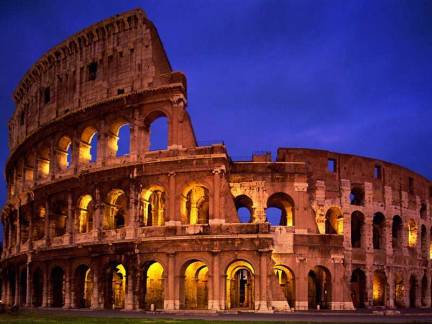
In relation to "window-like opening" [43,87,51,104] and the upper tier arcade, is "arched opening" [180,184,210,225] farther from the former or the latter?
"window-like opening" [43,87,51,104]

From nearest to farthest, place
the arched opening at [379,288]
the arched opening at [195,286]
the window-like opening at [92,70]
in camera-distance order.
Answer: the arched opening at [195,286] < the window-like opening at [92,70] < the arched opening at [379,288]

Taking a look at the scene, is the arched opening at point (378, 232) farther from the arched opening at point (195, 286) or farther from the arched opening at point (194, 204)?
the arched opening at point (195, 286)

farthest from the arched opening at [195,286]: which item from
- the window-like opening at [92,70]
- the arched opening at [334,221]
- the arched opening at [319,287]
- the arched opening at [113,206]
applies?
the window-like opening at [92,70]

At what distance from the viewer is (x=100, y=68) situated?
34.0 meters

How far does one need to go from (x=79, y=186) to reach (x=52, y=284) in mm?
6131

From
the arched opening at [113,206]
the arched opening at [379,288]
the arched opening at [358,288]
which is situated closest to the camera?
the arched opening at [113,206]

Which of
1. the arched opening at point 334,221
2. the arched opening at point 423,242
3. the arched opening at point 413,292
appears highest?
the arched opening at point 334,221

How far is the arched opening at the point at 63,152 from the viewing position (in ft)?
117

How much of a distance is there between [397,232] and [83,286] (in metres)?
21.8

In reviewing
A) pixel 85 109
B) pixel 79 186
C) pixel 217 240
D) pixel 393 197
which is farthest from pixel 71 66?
pixel 393 197

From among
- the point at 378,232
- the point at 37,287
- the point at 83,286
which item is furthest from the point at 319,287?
the point at 37,287

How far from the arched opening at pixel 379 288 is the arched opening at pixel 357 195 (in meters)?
4.81

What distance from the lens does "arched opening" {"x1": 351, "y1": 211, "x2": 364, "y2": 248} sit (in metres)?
37.7

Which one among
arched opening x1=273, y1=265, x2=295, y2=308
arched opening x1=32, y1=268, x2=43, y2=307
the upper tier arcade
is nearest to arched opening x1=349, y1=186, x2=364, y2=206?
arched opening x1=273, y1=265, x2=295, y2=308
